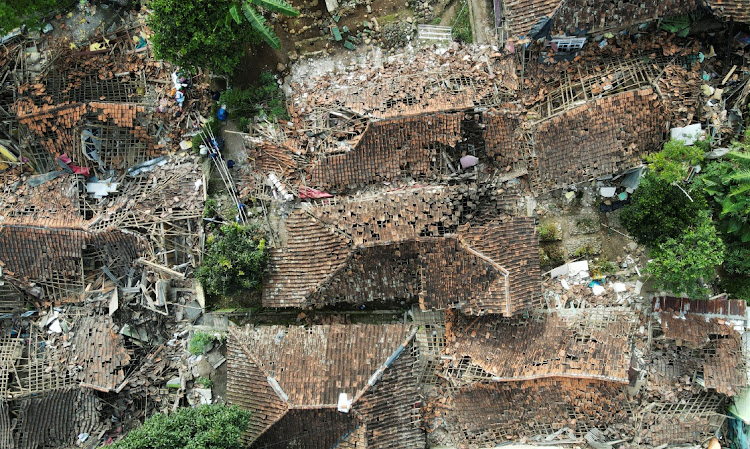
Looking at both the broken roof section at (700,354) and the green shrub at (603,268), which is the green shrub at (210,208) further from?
the broken roof section at (700,354)

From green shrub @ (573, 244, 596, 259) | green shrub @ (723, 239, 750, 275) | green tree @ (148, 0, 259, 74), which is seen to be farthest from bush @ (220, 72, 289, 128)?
green shrub @ (723, 239, 750, 275)

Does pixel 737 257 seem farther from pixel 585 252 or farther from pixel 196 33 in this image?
pixel 196 33

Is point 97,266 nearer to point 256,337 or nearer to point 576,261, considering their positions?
point 256,337

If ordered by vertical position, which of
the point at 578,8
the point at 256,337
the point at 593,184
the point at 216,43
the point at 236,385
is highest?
the point at 578,8

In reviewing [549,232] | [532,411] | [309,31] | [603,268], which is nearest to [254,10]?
[309,31]

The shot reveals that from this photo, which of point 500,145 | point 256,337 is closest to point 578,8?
point 500,145

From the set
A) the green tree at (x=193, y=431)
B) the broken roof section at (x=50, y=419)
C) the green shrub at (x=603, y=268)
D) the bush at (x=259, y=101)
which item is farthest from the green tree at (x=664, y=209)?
the broken roof section at (x=50, y=419)
